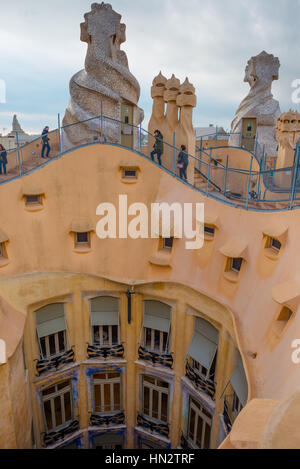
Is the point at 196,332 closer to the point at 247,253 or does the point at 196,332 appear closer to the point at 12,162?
the point at 247,253

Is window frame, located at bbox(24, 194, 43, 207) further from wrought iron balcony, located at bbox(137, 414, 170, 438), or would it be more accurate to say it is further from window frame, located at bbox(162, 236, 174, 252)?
wrought iron balcony, located at bbox(137, 414, 170, 438)

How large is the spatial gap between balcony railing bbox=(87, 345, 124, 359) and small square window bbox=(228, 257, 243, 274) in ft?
26.1

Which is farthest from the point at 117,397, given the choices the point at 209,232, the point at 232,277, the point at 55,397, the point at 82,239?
the point at 209,232

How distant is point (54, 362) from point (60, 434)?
4343 mm

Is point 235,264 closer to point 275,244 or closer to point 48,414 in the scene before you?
point 275,244

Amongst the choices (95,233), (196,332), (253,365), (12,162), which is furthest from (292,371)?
(12,162)

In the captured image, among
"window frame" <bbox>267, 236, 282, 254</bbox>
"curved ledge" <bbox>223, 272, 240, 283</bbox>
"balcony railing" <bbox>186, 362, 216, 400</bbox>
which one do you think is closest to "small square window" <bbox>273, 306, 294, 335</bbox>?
"window frame" <bbox>267, 236, 282, 254</bbox>

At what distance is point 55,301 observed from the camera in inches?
639

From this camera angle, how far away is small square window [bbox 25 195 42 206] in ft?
51.1

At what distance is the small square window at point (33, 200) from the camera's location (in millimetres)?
15578

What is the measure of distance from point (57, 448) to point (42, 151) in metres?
16.6

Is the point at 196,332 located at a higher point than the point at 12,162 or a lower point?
lower

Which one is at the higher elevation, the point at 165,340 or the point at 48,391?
the point at 165,340

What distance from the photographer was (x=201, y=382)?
51.4 ft
